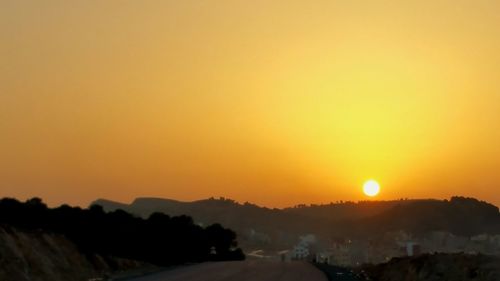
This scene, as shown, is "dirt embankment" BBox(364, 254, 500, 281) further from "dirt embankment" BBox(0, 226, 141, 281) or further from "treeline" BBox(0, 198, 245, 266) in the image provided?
"treeline" BBox(0, 198, 245, 266)

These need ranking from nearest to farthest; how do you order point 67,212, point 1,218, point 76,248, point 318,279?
point 318,279 → point 1,218 → point 76,248 → point 67,212

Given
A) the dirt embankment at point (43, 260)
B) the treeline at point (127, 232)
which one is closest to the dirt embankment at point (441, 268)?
the dirt embankment at point (43, 260)

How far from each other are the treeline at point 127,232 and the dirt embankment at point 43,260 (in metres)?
2.78

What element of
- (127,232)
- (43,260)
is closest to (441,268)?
(43,260)

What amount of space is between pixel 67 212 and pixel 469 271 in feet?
211

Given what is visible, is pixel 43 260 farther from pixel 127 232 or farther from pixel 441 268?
pixel 441 268

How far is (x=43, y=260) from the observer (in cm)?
7856

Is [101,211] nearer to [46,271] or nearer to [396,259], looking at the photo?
[46,271]

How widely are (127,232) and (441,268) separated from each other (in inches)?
2579

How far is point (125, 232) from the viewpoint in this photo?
114 meters

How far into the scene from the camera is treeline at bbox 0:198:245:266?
95.7 metres

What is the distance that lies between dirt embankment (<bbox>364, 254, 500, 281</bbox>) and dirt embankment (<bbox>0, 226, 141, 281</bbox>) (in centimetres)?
2899

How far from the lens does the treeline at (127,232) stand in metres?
95.7

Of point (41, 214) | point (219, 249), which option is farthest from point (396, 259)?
point (219, 249)
